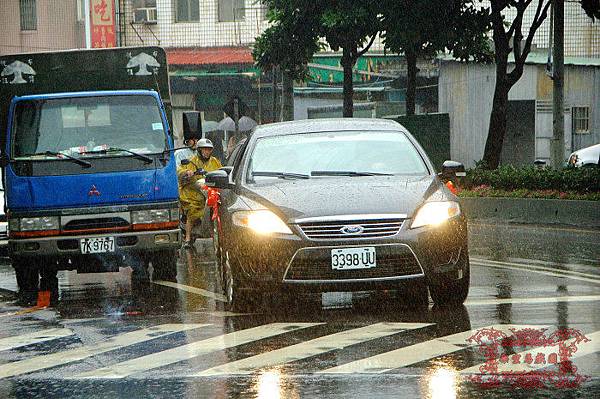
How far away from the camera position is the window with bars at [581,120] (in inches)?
1491

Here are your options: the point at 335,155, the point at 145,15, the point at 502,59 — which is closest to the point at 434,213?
the point at 335,155

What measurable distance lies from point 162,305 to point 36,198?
2.11 metres

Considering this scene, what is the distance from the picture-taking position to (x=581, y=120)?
38.1 metres

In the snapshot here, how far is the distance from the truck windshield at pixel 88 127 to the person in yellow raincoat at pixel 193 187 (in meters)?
4.41

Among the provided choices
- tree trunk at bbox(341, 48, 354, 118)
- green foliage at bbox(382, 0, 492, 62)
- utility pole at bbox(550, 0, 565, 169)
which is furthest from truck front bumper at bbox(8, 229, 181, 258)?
tree trunk at bbox(341, 48, 354, 118)

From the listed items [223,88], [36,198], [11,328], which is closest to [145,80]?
[36,198]

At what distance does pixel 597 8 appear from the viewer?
1150 centimetres

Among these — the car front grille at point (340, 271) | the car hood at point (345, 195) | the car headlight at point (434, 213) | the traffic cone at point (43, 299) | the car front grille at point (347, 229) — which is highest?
the car hood at point (345, 195)

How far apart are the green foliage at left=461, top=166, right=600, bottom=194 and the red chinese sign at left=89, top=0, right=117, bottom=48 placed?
71.6ft

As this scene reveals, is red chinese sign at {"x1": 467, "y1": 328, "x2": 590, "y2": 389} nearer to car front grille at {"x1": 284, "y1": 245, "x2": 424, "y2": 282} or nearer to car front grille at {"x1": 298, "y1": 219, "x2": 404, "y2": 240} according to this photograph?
car front grille at {"x1": 284, "y1": 245, "x2": 424, "y2": 282}

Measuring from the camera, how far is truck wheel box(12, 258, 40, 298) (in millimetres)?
13877

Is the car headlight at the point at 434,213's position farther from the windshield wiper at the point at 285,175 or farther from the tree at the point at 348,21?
the tree at the point at 348,21

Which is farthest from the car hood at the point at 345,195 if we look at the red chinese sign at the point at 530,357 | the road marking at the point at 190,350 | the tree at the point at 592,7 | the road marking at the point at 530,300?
the tree at the point at 592,7

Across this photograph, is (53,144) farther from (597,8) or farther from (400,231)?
(597,8)
